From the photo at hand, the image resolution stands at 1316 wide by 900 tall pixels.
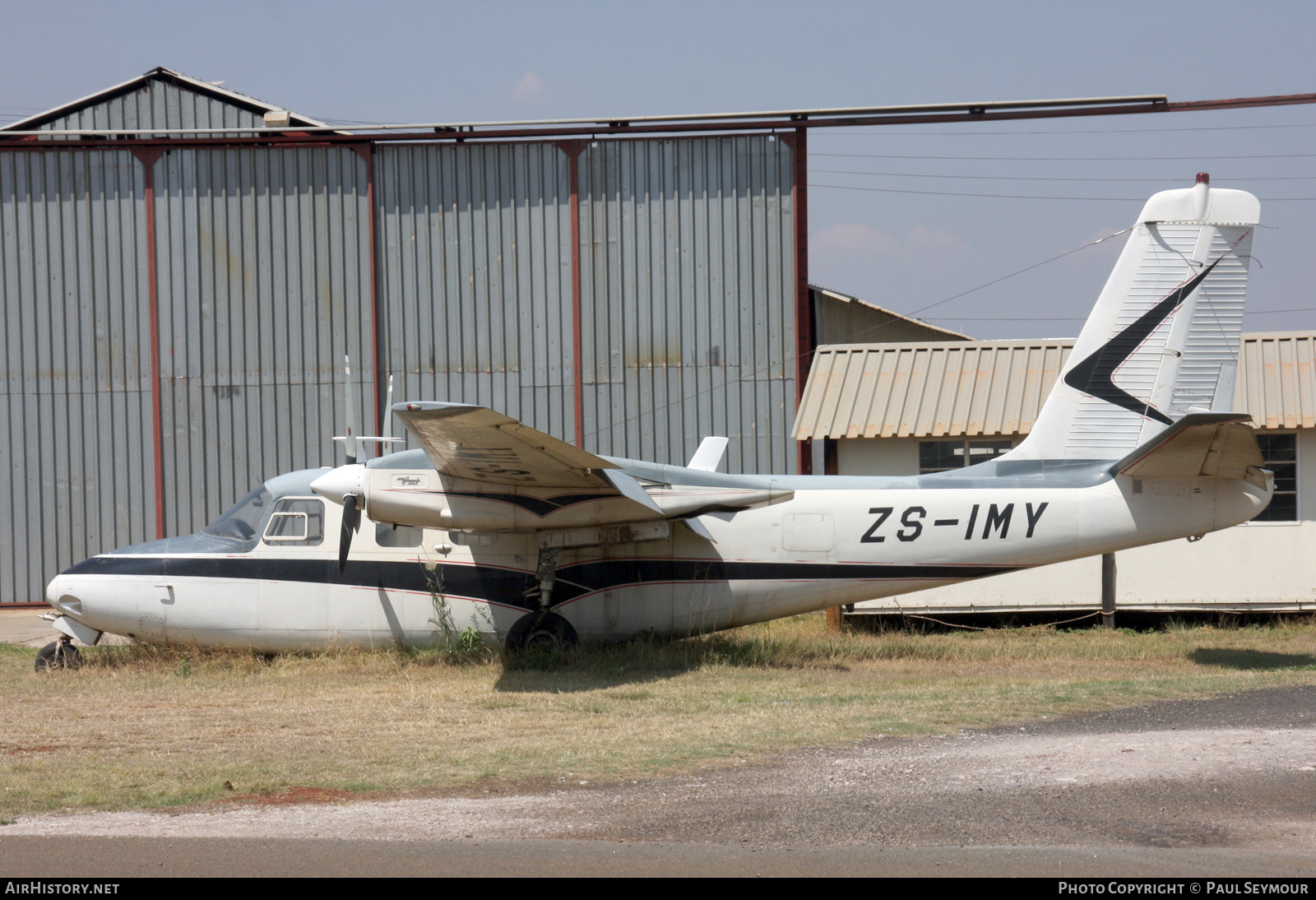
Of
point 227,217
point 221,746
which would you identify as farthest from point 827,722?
point 227,217

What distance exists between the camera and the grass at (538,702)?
26.4 ft

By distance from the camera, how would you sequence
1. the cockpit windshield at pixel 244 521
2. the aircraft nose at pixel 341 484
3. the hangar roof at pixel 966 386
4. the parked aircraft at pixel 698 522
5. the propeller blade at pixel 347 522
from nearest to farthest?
the parked aircraft at pixel 698 522
the aircraft nose at pixel 341 484
the propeller blade at pixel 347 522
the cockpit windshield at pixel 244 521
the hangar roof at pixel 966 386

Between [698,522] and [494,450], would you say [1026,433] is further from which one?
[494,450]

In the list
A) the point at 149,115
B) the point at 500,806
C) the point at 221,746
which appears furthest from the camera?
the point at 149,115

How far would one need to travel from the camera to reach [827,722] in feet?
30.9

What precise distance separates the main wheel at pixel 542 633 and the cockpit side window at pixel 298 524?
2.56 m

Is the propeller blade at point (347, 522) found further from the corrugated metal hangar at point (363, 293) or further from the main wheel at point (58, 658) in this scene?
the corrugated metal hangar at point (363, 293)

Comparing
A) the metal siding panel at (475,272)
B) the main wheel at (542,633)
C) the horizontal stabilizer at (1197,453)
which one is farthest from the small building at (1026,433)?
the metal siding panel at (475,272)

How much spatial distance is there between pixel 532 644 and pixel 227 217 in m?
10.9

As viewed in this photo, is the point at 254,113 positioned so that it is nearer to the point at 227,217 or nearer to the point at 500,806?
the point at 227,217

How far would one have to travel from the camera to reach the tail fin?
11.8 metres

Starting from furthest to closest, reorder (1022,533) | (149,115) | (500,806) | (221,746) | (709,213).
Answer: (149,115), (709,213), (1022,533), (221,746), (500,806)

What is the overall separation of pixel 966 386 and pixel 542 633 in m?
7.55

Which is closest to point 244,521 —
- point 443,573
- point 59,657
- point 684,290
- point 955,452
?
point 443,573
